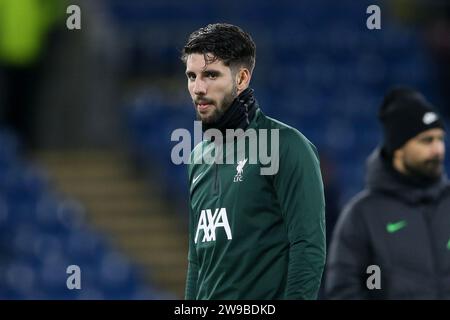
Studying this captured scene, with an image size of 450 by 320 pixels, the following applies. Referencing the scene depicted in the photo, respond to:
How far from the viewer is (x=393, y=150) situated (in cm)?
558

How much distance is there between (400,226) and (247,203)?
58.1 inches

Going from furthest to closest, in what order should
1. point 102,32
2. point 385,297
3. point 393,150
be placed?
1. point 102,32
2. point 393,150
3. point 385,297

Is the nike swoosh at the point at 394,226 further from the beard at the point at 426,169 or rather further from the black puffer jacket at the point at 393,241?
the beard at the point at 426,169

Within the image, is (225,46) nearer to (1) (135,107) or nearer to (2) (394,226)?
(2) (394,226)

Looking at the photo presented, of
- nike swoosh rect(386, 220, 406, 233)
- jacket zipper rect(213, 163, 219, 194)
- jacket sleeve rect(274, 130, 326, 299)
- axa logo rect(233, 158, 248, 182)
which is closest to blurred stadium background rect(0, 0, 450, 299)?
nike swoosh rect(386, 220, 406, 233)

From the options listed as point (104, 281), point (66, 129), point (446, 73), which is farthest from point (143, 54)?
point (104, 281)

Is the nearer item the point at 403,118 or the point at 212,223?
the point at 212,223

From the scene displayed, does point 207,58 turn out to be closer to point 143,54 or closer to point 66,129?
point 66,129

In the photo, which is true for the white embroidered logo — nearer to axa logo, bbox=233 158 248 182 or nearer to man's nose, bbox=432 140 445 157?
man's nose, bbox=432 140 445 157

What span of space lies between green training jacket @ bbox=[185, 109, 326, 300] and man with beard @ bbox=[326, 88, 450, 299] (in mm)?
1247

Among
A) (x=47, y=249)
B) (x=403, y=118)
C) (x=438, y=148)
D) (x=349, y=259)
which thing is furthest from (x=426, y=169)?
(x=47, y=249)

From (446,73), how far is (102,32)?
361 centimetres

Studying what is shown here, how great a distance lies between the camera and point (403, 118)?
18.5 feet

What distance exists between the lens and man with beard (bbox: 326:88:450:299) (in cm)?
524
